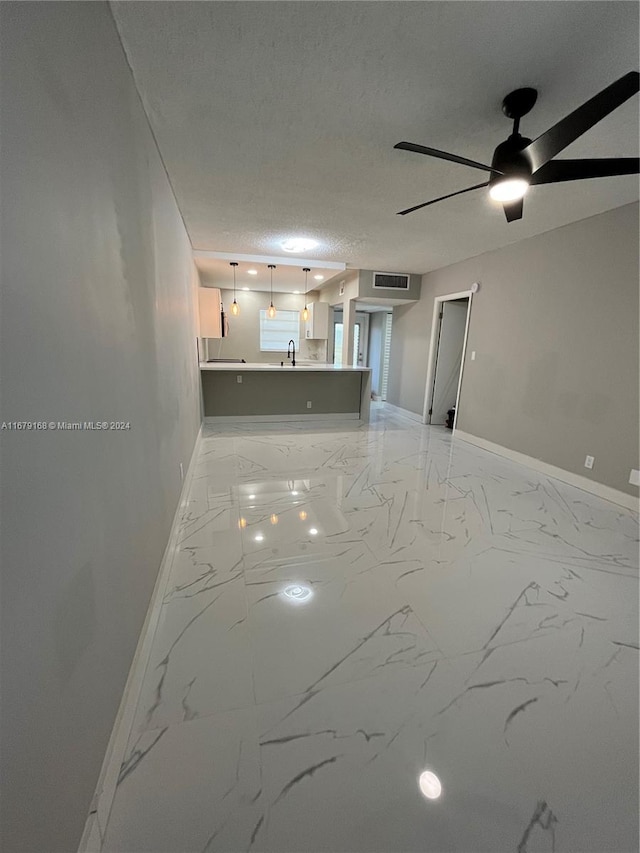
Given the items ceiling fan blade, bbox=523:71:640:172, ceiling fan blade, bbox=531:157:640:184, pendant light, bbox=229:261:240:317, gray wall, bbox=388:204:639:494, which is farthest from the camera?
A: pendant light, bbox=229:261:240:317

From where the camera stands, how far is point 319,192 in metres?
2.87

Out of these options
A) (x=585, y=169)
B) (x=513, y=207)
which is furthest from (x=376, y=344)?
(x=585, y=169)

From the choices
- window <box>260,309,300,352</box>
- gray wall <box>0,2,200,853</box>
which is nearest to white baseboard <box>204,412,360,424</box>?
window <box>260,309,300,352</box>

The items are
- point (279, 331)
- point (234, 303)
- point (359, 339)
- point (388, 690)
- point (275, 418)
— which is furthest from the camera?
point (359, 339)

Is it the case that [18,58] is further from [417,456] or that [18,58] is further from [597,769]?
[417,456]

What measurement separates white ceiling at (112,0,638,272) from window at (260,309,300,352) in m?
5.35

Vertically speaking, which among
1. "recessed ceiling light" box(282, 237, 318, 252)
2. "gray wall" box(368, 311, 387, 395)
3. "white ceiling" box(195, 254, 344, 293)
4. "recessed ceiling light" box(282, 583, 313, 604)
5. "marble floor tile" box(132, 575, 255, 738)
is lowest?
"marble floor tile" box(132, 575, 255, 738)

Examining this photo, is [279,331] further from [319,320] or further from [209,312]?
[209,312]

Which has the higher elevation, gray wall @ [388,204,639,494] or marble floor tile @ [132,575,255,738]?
gray wall @ [388,204,639,494]

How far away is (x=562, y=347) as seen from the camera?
3.60 m

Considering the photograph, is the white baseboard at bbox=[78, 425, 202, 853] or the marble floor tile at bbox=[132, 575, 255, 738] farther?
the marble floor tile at bbox=[132, 575, 255, 738]

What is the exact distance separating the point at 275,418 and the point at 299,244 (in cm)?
267

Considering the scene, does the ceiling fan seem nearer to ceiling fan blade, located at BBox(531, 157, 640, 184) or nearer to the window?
ceiling fan blade, located at BBox(531, 157, 640, 184)

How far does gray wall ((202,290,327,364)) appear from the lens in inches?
317
